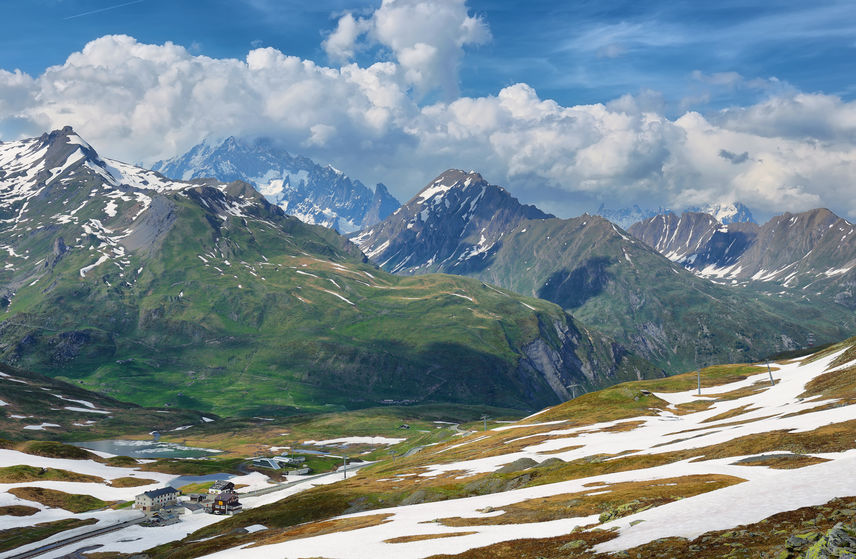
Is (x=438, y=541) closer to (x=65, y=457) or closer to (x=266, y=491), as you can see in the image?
(x=266, y=491)

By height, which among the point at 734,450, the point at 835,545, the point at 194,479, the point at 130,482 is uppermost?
the point at 835,545

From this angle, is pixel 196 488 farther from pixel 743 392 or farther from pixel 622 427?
pixel 743 392

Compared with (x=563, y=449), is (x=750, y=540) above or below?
above

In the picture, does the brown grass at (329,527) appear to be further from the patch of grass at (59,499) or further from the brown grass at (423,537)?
the patch of grass at (59,499)

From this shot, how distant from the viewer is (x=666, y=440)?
318 feet

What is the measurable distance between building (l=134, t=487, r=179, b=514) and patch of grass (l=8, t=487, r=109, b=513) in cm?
1423

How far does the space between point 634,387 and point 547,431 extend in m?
48.8

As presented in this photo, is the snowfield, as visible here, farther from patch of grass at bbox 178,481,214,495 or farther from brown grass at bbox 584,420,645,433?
patch of grass at bbox 178,481,214,495

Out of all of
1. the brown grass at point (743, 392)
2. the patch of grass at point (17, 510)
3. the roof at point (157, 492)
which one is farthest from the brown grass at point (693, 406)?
the patch of grass at point (17, 510)

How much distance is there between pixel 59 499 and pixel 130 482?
2952cm

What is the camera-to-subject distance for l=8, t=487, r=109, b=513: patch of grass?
458 ft

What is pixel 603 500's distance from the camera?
179 feet

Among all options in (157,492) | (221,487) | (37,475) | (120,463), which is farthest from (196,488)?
(120,463)

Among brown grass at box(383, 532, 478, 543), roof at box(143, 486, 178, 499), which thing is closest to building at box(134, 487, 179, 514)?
roof at box(143, 486, 178, 499)
